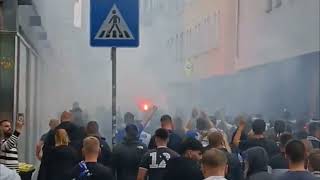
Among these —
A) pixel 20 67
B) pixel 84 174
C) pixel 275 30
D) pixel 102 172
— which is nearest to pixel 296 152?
pixel 102 172

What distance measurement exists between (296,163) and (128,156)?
117 inches

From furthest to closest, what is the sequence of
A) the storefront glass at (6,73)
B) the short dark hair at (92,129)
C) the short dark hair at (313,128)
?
the storefront glass at (6,73) → the short dark hair at (313,128) → the short dark hair at (92,129)

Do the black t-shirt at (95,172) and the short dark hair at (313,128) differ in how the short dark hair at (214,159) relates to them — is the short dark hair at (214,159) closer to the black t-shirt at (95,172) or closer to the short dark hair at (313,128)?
the black t-shirt at (95,172)

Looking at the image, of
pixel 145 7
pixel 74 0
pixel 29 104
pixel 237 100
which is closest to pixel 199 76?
pixel 237 100

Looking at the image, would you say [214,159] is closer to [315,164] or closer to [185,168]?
[315,164]

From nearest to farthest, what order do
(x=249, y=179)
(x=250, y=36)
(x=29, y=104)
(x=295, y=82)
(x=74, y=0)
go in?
(x=249, y=179)
(x=29, y=104)
(x=74, y=0)
(x=295, y=82)
(x=250, y=36)

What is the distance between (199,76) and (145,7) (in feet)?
18.7

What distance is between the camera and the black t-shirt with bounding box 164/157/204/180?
5.84m

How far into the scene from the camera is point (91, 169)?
18.5 feet

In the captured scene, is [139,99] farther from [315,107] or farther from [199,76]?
[199,76]

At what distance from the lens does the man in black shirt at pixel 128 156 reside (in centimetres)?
787

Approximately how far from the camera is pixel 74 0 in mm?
16406

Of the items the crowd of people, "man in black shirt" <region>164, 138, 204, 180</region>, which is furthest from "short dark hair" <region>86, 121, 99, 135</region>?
"man in black shirt" <region>164, 138, 204, 180</region>

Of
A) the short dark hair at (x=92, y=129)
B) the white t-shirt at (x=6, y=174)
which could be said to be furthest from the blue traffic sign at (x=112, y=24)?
the white t-shirt at (x=6, y=174)
